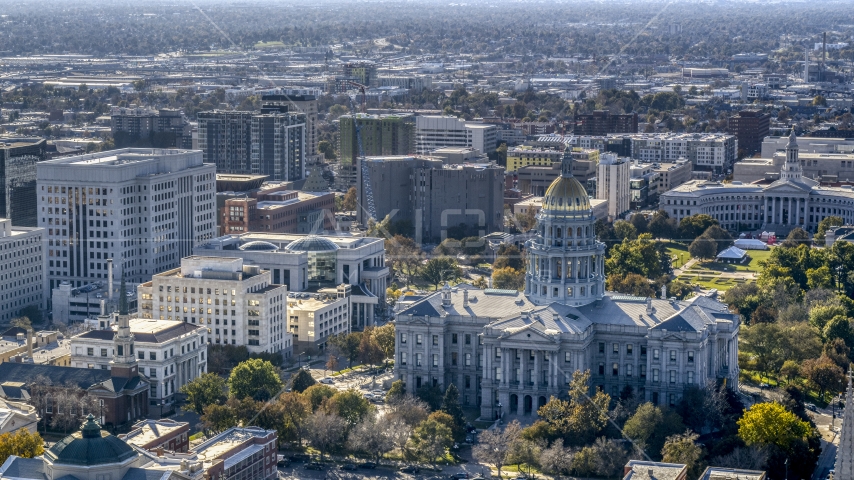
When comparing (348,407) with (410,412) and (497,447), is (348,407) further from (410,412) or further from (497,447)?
(497,447)

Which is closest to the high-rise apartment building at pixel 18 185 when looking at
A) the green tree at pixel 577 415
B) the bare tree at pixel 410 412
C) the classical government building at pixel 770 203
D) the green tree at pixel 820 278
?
the bare tree at pixel 410 412

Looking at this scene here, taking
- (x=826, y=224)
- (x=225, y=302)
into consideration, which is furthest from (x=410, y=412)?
(x=826, y=224)

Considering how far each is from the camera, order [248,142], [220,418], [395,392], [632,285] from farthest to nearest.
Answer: [248,142] → [632,285] → [395,392] → [220,418]

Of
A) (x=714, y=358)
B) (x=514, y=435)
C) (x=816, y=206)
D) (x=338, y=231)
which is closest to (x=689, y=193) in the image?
(x=816, y=206)

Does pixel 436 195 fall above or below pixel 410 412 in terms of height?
above

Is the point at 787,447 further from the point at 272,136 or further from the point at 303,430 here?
the point at 272,136

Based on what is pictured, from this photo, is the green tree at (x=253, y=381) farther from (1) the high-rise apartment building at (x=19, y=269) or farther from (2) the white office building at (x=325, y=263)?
(1) the high-rise apartment building at (x=19, y=269)
